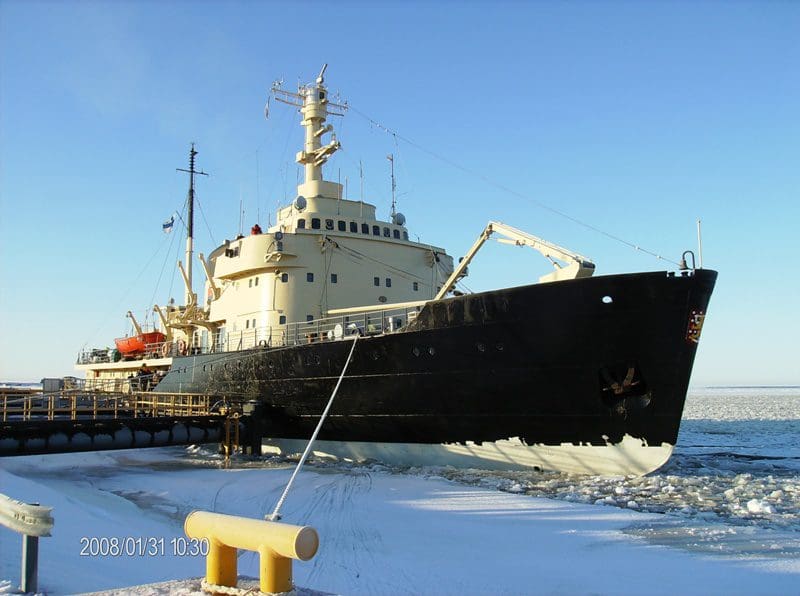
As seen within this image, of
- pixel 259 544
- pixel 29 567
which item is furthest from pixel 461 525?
pixel 29 567

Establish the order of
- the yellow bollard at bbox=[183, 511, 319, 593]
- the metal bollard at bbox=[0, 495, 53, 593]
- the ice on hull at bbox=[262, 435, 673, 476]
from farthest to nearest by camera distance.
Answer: the ice on hull at bbox=[262, 435, 673, 476] → the metal bollard at bbox=[0, 495, 53, 593] → the yellow bollard at bbox=[183, 511, 319, 593]

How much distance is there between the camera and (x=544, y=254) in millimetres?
14266

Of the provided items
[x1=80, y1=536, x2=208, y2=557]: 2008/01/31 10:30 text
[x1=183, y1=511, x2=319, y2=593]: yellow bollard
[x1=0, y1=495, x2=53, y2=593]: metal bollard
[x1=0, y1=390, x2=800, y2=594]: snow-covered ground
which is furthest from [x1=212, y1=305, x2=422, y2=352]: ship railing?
[x1=0, y1=495, x2=53, y2=593]: metal bollard

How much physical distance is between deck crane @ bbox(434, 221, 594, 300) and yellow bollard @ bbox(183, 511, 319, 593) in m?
9.80

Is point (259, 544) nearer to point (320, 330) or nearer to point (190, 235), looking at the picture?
point (320, 330)

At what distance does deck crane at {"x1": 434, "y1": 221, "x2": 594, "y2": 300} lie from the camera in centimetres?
1325

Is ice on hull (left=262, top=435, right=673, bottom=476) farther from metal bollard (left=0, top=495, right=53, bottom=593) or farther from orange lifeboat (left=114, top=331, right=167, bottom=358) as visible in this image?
orange lifeboat (left=114, top=331, right=167, bottom=358)

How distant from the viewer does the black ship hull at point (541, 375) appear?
12523 mm

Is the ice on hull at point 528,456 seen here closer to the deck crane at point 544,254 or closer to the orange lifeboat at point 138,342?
the deck crane at point 544,254

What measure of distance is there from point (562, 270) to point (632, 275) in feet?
4.99

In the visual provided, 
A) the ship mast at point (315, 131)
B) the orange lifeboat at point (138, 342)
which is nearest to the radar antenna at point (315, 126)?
the ship mast at point (315, 131)

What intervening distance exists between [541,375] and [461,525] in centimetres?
435

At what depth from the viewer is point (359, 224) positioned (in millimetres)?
21875

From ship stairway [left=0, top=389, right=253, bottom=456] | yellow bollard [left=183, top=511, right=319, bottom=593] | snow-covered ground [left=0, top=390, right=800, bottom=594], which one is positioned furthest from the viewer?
ship stairway [left=0, top=389, right=253, bottom=456]
